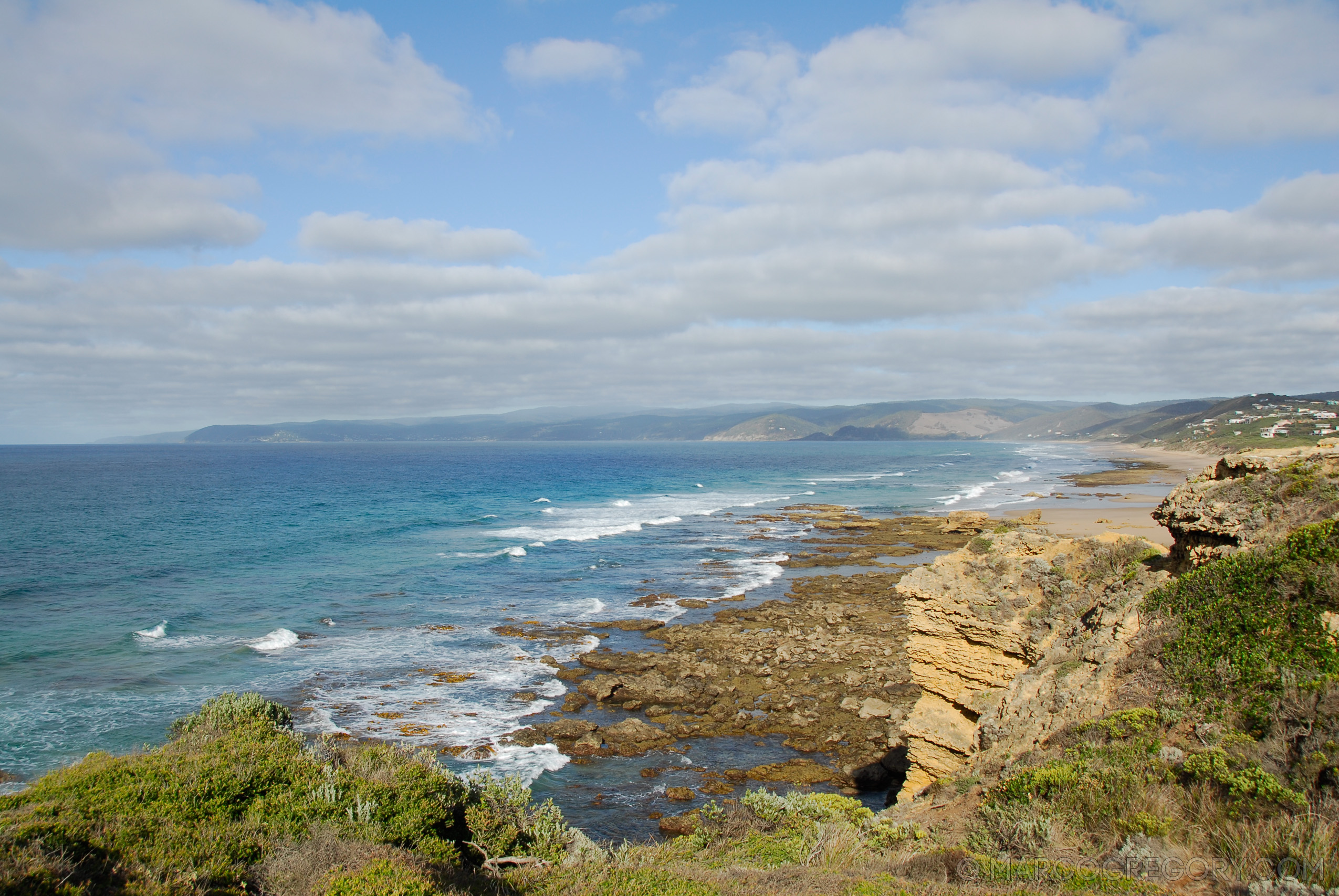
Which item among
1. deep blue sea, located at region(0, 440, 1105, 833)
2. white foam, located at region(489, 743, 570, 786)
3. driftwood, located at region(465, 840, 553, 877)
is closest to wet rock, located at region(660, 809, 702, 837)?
deep blue sea, located at region(0, 440, 1105, 833)

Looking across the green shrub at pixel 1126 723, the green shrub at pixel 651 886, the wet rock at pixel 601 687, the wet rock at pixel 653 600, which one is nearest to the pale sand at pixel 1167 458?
the wet rock at pixel 653 600

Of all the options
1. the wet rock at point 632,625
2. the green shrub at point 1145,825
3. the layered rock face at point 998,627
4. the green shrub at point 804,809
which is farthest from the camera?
the wet rock at point 632,625

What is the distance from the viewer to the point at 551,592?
3322 cm

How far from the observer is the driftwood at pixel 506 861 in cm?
867

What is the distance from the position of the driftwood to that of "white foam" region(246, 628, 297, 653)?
19.2 meters

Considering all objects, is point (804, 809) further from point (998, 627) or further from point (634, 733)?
point (634, 733)

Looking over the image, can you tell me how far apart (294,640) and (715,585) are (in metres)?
18.9

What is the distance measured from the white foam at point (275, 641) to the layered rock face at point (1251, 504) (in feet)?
88.6

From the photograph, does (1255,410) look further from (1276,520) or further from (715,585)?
(1276,520)

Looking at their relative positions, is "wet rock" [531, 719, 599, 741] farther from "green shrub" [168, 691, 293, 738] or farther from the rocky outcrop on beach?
"green shrub" [168, 691, 293, 738]

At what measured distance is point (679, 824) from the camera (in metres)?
14.0

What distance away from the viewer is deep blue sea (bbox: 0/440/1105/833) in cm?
1841

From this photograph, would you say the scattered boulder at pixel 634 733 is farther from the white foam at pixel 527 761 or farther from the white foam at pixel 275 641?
the white foam at pixel 275 641

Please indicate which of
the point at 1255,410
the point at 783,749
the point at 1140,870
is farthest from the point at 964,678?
the point at 1255,410
